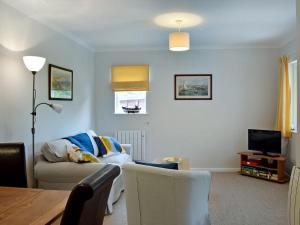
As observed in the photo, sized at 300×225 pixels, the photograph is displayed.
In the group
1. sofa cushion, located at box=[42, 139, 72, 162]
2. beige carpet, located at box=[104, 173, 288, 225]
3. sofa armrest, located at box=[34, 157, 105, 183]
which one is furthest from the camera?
sofa cushion, located at box=[42, 139, 72, 162]

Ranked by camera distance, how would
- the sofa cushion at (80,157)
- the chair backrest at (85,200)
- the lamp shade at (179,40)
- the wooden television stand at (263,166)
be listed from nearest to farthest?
the chair backrest at (85,200)
the sofa cushion at (80,157)
the lamp shade at (179,40)
the wooden television stand at (263,166)

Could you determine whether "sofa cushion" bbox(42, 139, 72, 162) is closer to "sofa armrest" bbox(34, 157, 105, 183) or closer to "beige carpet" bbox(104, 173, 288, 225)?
"sofa armrest" bbox(34, 157, 105, 183)

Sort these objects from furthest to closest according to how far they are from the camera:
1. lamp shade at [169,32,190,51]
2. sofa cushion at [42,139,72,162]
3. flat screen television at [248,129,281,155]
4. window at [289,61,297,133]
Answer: window at [289,61,297,133]
flat screen television at [248,129,281,155]
lamp shade at [169,32,190,51]
sofa cushion at [42,139,72,162]

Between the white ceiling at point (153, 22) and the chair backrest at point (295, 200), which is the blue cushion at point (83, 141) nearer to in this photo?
the white ceiling at point (153, 22)

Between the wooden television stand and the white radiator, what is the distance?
5.97 ft

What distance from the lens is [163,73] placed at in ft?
18.8

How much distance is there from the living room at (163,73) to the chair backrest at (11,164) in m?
1.19

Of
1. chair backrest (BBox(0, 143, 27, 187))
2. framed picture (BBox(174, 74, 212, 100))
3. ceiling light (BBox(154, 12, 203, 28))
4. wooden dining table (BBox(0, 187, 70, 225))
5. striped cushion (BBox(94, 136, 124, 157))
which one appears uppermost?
ceiling light (BBox(154, 12, 203, 28))

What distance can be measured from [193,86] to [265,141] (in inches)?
64.4

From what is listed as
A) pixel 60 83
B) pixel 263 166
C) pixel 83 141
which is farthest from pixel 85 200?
pixel 263 166

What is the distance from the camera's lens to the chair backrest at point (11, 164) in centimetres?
205

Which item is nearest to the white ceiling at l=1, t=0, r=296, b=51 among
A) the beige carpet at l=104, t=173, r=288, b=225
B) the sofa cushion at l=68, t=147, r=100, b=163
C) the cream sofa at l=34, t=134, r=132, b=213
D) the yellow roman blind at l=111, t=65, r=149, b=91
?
the yellow roman blind at l=111, t=65, r=149, b=91

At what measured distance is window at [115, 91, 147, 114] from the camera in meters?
5.80

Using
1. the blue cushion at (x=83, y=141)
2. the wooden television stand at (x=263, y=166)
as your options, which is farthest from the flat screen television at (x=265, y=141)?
the blue cushion at (x=83, y=141)
